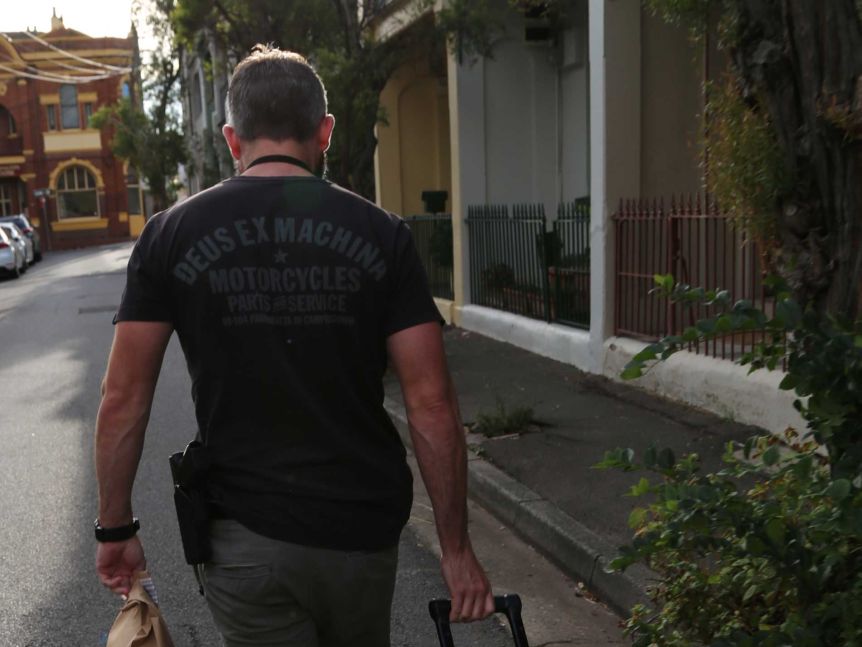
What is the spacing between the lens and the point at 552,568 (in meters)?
5.32

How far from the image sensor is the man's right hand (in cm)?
237

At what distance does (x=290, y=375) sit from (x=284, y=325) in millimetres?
105

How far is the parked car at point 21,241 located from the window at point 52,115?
20.6 m

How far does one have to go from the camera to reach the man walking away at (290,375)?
2246 mm

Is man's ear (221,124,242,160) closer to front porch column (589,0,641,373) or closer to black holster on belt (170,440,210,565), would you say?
black holster on belt (170,440,210,565)

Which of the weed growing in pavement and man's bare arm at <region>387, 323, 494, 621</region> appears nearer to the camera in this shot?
man's bare arm at <region>387, 323, 494, 621</region>

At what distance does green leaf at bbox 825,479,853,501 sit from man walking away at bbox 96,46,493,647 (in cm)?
102

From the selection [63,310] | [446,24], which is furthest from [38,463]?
[63,310]

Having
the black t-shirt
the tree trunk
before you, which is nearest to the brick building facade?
the tree trunk

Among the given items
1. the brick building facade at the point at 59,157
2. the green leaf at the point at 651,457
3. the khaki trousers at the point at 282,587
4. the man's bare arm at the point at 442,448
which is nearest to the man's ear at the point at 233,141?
the man's bare arm at the point at 442,448

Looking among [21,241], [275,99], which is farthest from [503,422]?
[21,241]

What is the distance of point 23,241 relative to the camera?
116 feet

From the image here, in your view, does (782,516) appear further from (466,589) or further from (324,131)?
(324,131)

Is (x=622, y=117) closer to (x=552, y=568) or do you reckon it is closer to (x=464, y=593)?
(x=552, y=568)
